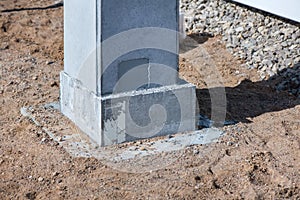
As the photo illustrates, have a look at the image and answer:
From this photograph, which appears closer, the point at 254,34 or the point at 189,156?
the point at 189,156

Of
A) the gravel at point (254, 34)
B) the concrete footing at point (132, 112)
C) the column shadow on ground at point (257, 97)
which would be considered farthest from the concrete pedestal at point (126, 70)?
the gravel at point (254, 34)

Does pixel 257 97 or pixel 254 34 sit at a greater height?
pixel 254 34

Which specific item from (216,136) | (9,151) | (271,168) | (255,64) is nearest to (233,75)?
(255,64)

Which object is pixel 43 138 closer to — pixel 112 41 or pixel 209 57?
pixel 112 41

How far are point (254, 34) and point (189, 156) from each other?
3.36 metres

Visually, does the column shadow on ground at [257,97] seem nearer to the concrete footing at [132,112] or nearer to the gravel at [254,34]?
the gravel at [254,34]

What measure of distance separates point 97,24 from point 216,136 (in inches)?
60.7

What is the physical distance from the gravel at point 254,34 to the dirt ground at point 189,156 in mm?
182

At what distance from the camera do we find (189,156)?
6098mm

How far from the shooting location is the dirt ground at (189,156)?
5.58 metres

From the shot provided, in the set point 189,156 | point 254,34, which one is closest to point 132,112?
point 189,156

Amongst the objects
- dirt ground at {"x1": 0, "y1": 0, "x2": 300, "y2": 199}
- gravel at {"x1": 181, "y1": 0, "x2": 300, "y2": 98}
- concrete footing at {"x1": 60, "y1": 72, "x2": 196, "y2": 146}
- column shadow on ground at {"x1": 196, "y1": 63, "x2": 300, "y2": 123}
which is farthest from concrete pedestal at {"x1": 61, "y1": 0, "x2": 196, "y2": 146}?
gravel at {"x1": 181, "y1": 0, "x2": 300, "y2": 98}

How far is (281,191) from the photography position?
558cm

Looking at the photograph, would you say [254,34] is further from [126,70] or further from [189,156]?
[189,156]
